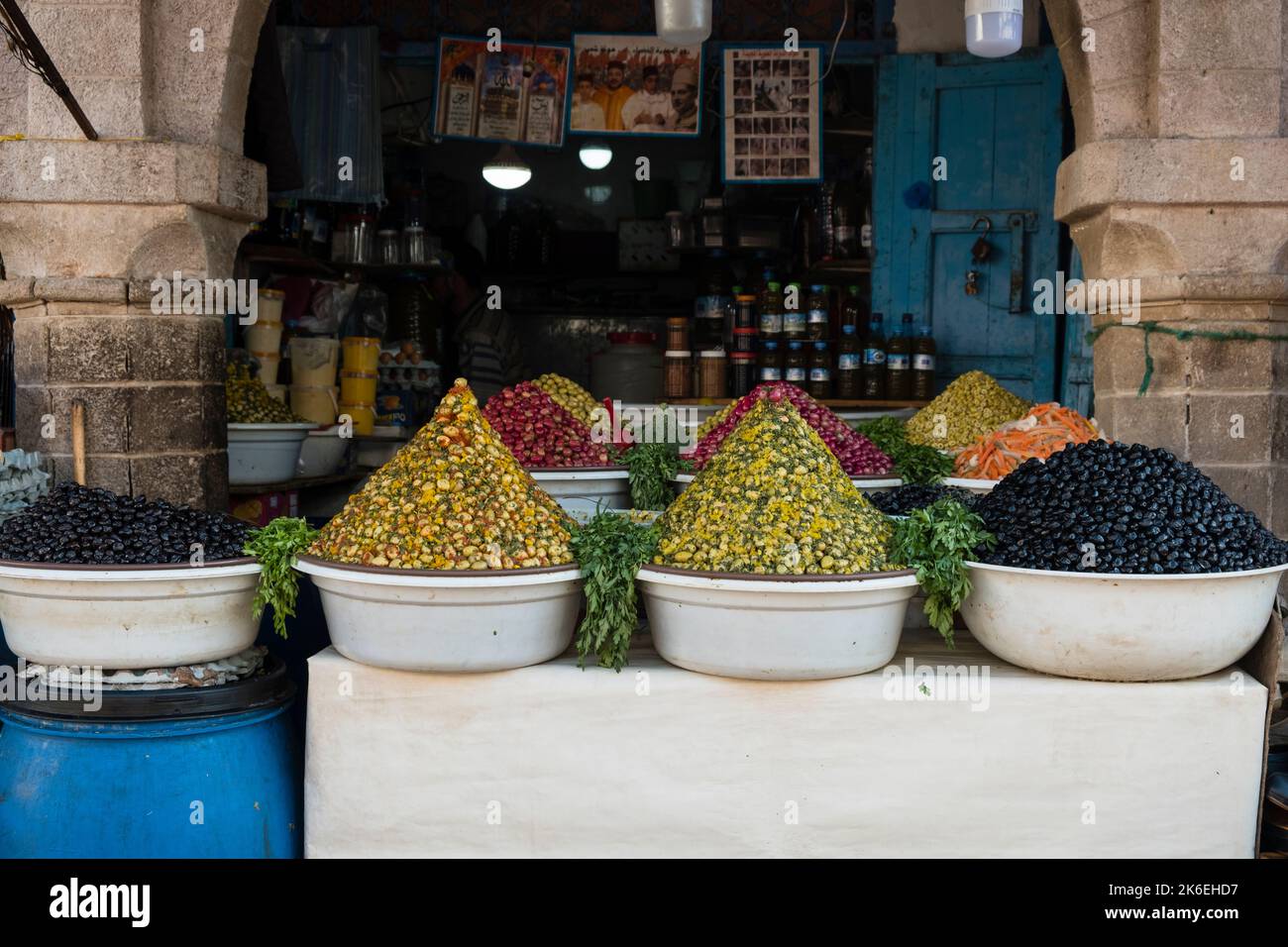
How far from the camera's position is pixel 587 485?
3.90 meters

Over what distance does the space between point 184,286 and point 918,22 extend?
445 centimetres

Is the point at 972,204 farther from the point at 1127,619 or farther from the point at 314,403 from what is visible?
the point at 1127,619

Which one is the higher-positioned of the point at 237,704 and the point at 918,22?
the point at 918,22

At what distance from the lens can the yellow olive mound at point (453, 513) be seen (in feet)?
8.95

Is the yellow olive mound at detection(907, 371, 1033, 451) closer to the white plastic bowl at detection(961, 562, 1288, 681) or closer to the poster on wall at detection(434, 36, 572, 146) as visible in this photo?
the white plastic bowl at detection(961, 562, 1288, 681)

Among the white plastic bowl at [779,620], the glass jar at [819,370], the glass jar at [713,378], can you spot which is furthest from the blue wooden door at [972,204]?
the white plastic bowl at [779,620]

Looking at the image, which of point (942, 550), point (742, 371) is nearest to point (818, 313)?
point (742, 371)

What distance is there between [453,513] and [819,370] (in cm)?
415

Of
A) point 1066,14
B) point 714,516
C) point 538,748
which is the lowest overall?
point 538,748

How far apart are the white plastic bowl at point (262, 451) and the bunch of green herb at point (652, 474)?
189cm

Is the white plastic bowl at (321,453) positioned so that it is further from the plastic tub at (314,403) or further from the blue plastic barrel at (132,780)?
the blue plastic barrel at (132,780)

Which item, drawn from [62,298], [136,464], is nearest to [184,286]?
[62,298]
